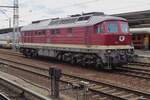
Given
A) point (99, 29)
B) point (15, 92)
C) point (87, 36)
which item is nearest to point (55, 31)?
point (87, 36)

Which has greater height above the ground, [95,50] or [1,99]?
[95,50]

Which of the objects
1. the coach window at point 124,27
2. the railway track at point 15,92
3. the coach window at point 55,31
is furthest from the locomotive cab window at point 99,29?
the railway track at point 15,92

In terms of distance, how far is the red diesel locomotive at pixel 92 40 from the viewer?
18859 millimetres

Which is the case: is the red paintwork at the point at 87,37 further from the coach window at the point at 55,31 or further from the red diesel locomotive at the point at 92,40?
the coach window at the point at 55,31

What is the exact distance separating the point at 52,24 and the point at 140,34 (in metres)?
16.2

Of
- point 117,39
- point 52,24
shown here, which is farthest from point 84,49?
point 52,24

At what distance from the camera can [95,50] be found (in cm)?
1927

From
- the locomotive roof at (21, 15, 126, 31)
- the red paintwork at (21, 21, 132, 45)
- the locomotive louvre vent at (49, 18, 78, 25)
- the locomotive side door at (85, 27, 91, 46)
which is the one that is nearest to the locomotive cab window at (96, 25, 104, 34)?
the red paintwork at (21, 21, 132, 45)

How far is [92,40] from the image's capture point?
1961cm

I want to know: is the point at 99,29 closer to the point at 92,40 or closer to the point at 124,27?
the point at 92,40

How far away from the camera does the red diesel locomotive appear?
1886 centimetres

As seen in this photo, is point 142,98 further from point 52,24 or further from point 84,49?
point 52,24

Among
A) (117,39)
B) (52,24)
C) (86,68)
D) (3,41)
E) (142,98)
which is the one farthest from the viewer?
(3,41)

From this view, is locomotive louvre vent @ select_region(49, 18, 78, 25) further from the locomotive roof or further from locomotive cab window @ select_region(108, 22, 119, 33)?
locomotive cab window @ select_region(108, 22, 119, 33)
